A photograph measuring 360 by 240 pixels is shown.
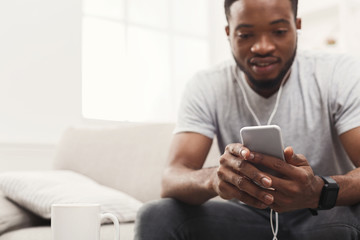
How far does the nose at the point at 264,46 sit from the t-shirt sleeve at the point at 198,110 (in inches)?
8.6

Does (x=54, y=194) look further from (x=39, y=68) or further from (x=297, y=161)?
(x=39, y=68)

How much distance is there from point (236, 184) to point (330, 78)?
1.81 ft

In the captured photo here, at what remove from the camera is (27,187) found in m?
1.60

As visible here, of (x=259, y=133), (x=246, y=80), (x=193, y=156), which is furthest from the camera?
(x=246, y=80)

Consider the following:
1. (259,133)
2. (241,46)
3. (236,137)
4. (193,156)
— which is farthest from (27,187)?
(259,133)

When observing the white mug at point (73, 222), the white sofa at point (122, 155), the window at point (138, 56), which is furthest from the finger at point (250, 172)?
the window at point (138, 56)

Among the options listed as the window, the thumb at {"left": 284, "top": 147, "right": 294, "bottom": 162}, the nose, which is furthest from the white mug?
the window

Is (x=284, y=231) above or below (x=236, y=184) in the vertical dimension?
below

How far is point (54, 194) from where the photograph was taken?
157 cm

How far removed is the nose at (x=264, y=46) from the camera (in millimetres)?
1353

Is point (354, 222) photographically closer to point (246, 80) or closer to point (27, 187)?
point (246, 80)

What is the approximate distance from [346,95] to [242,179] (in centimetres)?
49

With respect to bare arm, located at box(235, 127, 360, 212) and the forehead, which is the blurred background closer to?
the forehead

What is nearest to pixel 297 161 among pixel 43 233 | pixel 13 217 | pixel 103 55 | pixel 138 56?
pixel 43 233
